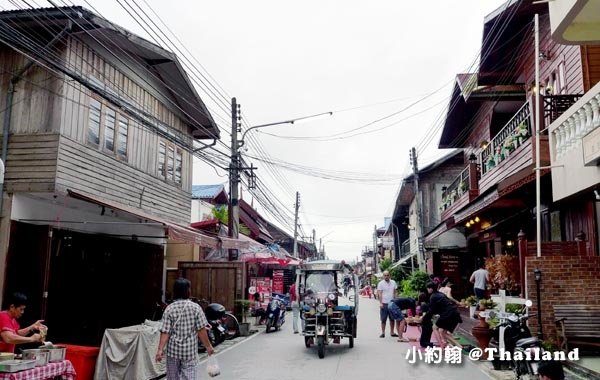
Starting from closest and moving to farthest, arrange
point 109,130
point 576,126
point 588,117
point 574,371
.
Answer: point 574,371 → point 588,117 → point 576,126 → point 109,130

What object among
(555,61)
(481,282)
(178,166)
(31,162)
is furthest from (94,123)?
(481,282)

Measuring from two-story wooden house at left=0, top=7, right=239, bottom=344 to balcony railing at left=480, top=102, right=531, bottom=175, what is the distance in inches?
324

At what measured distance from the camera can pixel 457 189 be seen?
67.1 ft

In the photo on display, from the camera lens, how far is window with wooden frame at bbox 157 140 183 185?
1647 cm

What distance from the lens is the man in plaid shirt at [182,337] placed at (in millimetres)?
6324

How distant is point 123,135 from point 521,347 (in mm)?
11235

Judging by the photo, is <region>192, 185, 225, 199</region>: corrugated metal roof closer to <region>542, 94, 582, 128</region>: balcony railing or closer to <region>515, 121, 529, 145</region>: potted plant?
<region>515, 121, 529, 145</region>: potted plant

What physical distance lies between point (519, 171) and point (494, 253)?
25.0 feet

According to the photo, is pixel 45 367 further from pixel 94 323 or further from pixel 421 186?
pixel 421 186

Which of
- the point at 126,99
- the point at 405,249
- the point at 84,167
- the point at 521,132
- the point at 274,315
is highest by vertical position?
the point at 126,99

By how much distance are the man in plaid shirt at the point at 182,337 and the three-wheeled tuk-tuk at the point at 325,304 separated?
494cm

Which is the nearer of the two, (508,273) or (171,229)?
(171,229)

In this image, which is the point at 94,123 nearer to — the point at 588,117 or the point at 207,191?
the point at 588,117

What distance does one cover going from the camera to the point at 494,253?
1844 cm
